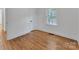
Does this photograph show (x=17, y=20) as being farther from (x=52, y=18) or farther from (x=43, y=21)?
(x=52, y=18)

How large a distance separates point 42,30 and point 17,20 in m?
0.41

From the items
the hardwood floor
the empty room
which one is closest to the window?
the empty room

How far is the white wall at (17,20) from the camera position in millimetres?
2271

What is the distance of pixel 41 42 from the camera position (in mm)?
2322

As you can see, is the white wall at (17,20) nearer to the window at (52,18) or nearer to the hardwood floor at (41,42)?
the hardwood floor at (41,42)

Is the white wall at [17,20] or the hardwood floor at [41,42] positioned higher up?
the white wall at [17,20]

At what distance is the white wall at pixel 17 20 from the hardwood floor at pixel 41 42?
0.34 ft

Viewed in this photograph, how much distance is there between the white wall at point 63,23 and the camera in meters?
2.30

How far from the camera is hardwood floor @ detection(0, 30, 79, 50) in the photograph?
91.4 inches

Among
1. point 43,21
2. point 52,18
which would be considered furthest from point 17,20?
point 52,18

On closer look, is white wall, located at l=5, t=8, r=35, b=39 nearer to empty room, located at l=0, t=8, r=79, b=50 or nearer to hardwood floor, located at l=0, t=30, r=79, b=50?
empty room, located at l=0, t=8, r=79, b=50

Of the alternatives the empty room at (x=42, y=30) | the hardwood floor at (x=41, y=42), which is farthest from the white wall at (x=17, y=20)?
the hardwood floor at (x=41, y=42)

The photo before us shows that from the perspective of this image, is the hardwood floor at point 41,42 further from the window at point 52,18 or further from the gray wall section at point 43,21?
the window at point 52,18
